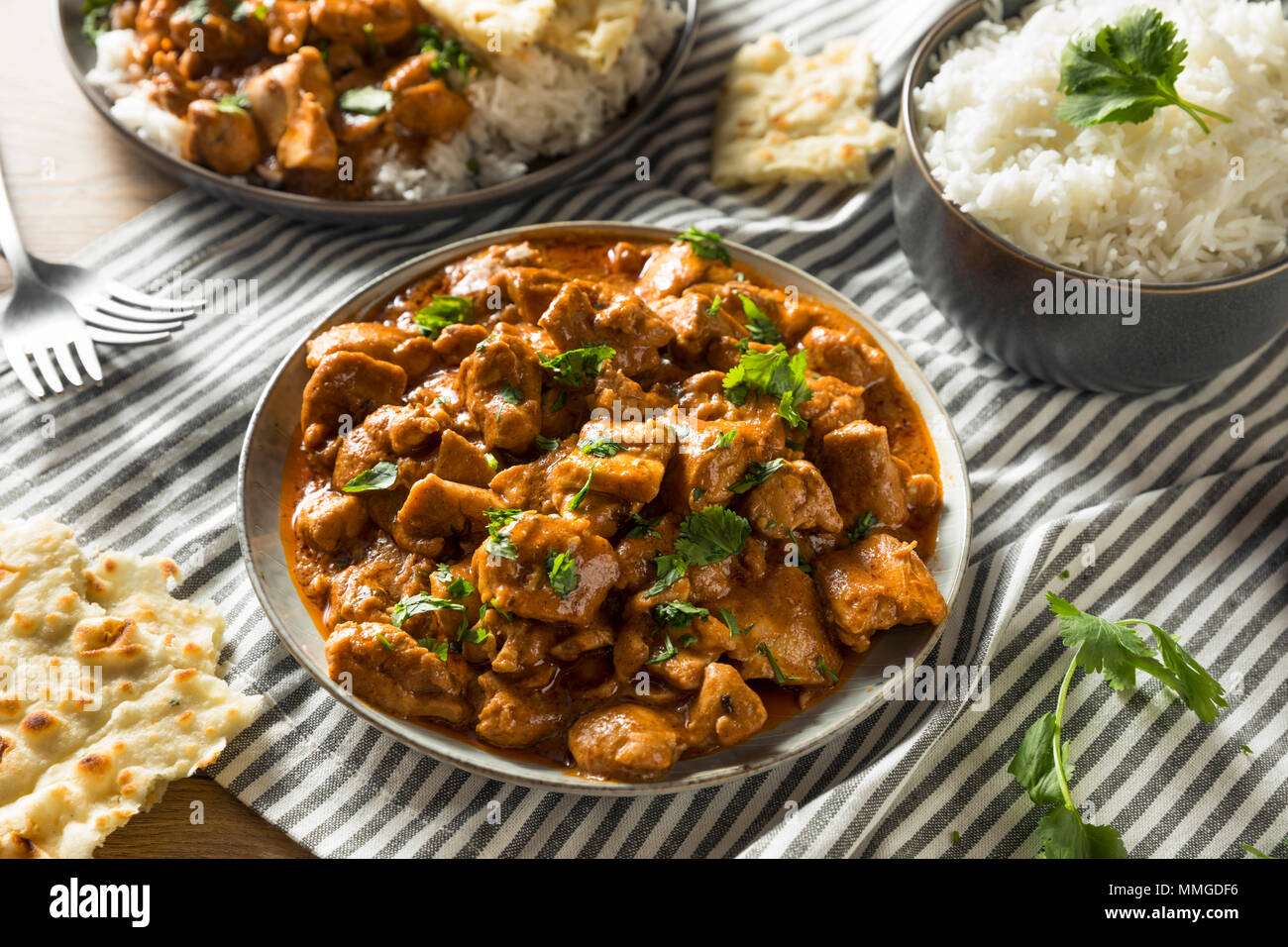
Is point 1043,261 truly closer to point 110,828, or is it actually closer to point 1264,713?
point 1264,713

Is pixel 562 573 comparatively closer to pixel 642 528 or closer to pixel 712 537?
pixel 642 528

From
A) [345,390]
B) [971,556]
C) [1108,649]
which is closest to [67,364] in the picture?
[345,390]

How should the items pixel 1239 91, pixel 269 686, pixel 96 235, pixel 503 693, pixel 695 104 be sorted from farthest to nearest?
pixel 695 104 < pixel 96 235 < pixel 1239 91 < pixel 269 686 < pixel 503 693

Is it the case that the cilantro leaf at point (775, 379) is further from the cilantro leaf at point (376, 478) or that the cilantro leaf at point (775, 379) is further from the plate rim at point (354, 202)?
the plate rim at point (354, 202)

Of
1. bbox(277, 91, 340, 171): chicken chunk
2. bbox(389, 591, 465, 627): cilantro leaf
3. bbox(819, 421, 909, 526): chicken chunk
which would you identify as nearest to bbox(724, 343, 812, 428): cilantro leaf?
bbox(819, 421, 909, 526): chicken chunk

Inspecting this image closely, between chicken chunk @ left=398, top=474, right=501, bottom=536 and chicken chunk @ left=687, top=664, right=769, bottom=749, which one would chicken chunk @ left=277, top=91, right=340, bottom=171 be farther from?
chicken chunk @ left=687, top=664, right=769, bottom=749

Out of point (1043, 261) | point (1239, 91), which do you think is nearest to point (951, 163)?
point (1043, 261)
